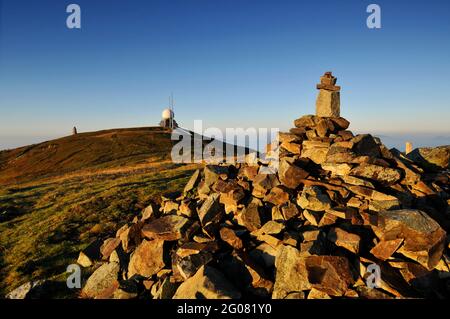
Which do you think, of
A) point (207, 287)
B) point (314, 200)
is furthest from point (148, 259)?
point (314, 200)

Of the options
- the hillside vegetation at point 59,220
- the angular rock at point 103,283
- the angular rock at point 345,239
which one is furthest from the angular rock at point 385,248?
the hillside vegetation at point 59,220

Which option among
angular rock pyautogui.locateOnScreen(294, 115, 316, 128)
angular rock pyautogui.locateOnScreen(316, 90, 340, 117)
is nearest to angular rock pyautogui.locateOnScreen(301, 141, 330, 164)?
angular rock pyautogui.locateOnScreen(294, 115, 316, 128)

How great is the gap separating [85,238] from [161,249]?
1114 cm

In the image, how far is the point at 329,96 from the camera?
18.7 meters

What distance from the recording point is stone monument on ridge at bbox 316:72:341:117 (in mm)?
18672

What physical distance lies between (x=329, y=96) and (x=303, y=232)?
10.2m

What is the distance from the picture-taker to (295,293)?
10.1m

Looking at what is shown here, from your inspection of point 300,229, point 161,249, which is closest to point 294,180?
point 300,229

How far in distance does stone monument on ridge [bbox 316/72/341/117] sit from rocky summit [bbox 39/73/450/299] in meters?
0.07

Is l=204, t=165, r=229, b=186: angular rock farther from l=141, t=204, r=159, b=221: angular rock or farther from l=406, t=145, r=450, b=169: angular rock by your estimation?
l=406, t=145, r=450, b=169: angular rock

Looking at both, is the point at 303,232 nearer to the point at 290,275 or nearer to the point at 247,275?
the point at 290,275

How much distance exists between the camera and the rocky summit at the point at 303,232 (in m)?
10.4
